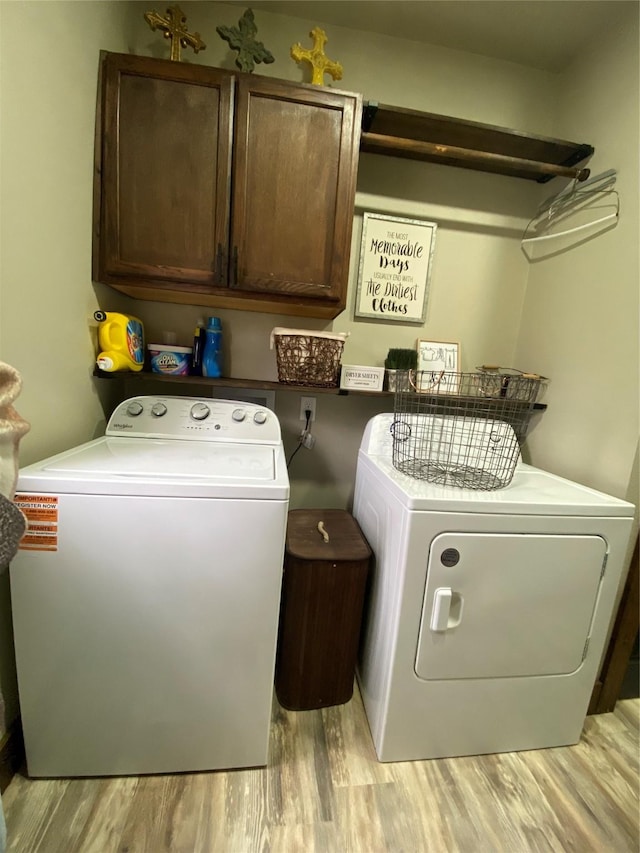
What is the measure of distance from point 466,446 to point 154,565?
1.15 meters

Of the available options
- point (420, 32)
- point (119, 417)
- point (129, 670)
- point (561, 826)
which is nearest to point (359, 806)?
point (561, 826)

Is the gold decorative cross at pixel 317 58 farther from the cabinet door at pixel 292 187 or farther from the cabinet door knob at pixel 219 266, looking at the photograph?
the cabinet door knob at pixel 219 266

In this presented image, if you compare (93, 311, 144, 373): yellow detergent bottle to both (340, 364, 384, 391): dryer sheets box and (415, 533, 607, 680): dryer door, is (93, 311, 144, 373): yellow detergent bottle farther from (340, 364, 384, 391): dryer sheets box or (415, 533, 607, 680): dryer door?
(415, 533, 607, 680): dryer door

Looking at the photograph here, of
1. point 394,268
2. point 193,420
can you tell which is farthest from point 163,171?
point 394,268

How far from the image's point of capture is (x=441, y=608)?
103 cm

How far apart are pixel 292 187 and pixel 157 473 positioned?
112 centimetres

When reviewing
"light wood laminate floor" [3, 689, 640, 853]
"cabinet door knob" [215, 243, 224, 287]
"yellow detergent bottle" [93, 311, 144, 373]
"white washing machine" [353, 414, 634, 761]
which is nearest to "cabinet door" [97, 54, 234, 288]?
"cabinet door knob" [215, 243, 224, 287]

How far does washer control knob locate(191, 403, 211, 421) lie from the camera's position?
4.74ft

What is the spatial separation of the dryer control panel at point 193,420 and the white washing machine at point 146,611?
0.97 ft

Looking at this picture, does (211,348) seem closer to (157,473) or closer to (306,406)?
(306,406)

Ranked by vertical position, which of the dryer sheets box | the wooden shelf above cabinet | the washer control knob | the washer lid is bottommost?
the washer lid

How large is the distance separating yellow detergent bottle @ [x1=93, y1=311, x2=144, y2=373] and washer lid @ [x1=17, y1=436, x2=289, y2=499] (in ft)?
1.09

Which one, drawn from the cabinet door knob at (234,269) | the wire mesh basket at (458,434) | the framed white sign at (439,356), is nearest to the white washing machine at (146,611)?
the wire mesh basket at (458,434)

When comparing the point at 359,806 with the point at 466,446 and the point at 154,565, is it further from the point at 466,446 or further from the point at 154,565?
the point at 466,446
